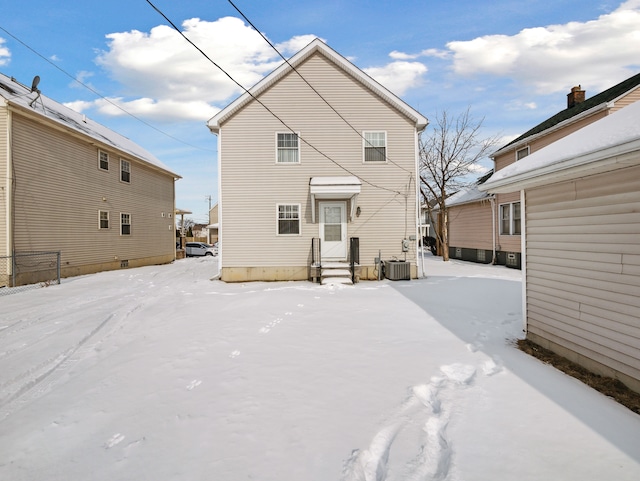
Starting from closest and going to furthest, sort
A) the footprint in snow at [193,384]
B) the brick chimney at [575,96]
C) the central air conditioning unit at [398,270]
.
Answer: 1. the footprint in snow at [193,384]
2. the central air conditioning unit at [398,270]
3. the brick chimney at [575,96]

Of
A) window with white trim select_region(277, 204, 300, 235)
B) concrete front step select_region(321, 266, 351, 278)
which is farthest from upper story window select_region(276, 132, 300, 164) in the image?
concrete front step select_region(321, 266, 351, 278)

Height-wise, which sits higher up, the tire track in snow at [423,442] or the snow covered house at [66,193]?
the snow covered house at [66,193]

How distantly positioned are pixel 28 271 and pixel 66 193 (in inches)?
142

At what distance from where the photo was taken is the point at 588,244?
14.8ft

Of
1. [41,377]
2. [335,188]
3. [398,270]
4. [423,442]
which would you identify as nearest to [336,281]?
[398,270]

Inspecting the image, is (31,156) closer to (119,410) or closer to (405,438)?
(119,410)

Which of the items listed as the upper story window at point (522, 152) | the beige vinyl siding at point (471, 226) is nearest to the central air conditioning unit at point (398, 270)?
the beige vinyl siding at point (471, 226)

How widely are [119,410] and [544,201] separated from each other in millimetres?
6201

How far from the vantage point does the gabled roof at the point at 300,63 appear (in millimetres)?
12336

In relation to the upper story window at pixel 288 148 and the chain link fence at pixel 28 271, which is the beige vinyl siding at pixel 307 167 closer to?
the upper story window at pixel 288 148

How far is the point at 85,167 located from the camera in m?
15.5

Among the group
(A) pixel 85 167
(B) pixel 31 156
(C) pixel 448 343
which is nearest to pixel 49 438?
(C) pixel 448 343

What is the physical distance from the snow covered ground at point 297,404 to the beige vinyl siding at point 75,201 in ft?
24.8

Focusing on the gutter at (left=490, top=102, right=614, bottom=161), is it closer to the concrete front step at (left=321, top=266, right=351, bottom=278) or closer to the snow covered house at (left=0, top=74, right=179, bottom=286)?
the concrete front step at (left=321, top=266, right=351, bottom=278)
